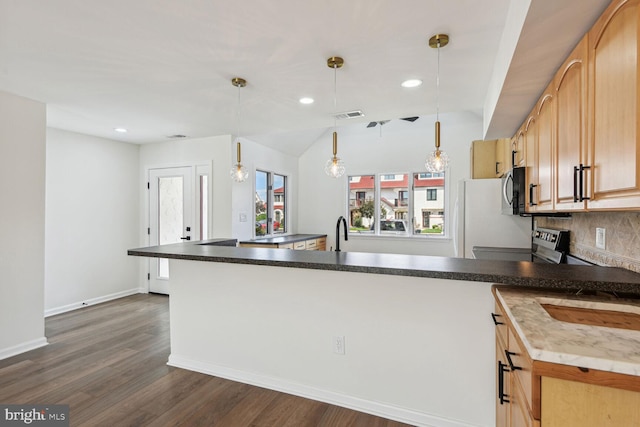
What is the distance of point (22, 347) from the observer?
9.88 feet

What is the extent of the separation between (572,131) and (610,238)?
712mm

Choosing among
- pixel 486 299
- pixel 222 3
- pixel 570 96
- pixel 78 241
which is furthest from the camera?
pixel 78 241

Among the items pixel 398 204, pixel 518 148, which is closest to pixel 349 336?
pixel 518 148

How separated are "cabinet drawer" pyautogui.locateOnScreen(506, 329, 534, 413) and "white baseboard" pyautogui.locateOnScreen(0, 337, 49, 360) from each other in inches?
158

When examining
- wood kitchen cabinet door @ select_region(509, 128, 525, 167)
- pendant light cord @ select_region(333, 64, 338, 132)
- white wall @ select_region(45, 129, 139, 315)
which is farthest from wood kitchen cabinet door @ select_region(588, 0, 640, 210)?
white wall @ select_region(45, 129, 139, 315)

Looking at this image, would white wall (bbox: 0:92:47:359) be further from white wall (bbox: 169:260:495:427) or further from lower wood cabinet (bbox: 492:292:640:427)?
lower wood cabinet (bbox: 492:292:640:427)

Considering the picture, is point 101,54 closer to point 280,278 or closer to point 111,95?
point 111,95

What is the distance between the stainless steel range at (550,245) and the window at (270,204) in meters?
3.81

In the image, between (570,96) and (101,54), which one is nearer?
(570,96)

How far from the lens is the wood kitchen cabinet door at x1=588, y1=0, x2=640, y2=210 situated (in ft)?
3.38

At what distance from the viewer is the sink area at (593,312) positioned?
125 centimetres

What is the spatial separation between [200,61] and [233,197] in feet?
7.97

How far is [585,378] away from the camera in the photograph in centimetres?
90

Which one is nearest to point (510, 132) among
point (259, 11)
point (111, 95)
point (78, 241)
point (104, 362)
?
point (259, 11)
